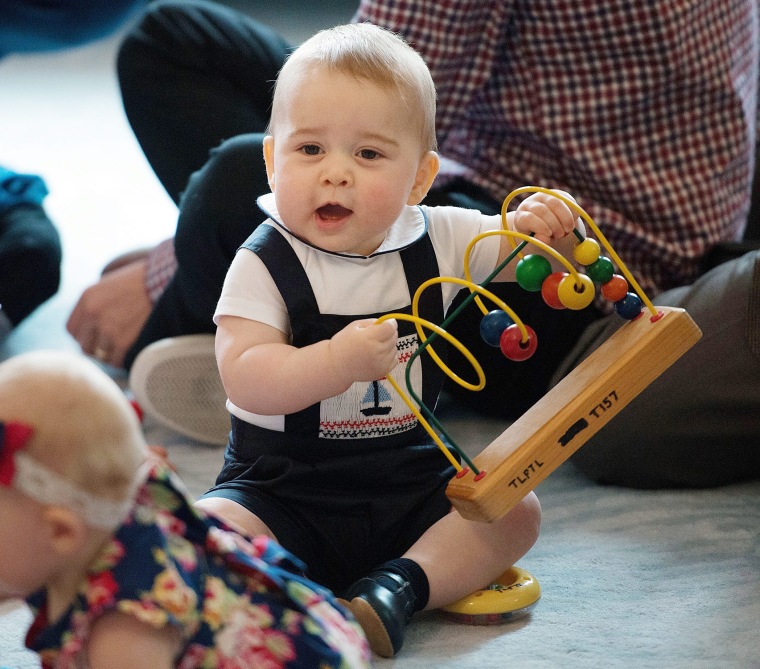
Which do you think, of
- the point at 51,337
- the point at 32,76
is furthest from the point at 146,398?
the point at 32,76

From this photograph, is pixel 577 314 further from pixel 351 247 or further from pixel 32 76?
pixel 32 76

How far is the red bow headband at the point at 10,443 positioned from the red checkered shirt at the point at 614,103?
0.81m

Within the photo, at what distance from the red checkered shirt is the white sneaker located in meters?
0.39

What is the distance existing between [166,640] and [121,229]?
165cm

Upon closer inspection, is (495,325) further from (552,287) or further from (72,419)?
(72,419)

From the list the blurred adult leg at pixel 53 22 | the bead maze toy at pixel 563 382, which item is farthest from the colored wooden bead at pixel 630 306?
the blurred adult leg at pixel 53 22

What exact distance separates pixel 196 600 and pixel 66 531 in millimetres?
97

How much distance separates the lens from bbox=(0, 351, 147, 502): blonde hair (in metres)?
0.64

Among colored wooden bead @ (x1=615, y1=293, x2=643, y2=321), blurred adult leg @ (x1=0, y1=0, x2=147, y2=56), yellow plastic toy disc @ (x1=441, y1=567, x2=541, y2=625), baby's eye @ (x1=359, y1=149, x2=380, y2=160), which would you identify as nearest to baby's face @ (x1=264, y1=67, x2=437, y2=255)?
baby's eye @ (x1=359, y1=149, x2=380, y2=160)

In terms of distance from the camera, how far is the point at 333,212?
0.93m

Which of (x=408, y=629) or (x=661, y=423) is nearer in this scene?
(x=408, y=629)

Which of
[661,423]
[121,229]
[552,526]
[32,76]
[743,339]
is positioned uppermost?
[743,339]

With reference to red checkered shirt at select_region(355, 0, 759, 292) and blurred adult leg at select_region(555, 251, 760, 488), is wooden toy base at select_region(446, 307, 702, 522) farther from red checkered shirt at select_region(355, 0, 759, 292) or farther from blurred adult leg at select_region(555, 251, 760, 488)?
red checkered shirt at select_region(355, 0, 759, 292)

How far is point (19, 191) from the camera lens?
1682mm
